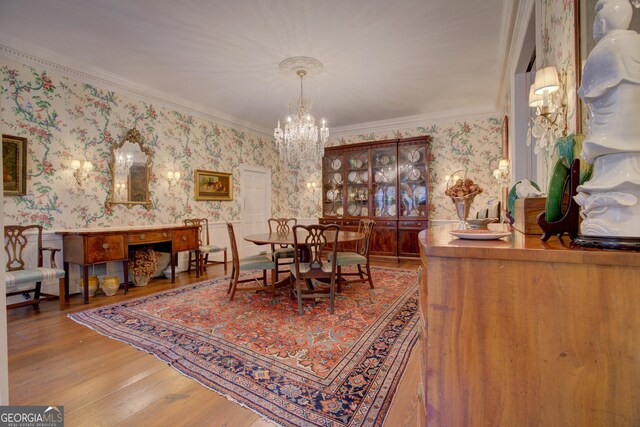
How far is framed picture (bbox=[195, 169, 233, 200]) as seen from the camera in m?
4.97

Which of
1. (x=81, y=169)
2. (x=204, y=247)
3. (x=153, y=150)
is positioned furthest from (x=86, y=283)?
(x=153, y=150)

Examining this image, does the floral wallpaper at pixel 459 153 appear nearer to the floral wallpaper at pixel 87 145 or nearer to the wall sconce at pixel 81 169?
the floral wallpaper at pixel 87 145

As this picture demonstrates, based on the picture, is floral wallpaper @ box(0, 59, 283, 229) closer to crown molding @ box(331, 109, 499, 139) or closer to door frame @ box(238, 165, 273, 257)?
door frame @ box(238, 165, 273, 257)

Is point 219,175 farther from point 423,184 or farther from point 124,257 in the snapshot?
point 423,184

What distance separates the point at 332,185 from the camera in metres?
6.20

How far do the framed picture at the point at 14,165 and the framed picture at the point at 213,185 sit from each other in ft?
6.96

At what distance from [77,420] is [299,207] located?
5612mm

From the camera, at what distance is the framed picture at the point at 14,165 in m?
2.97

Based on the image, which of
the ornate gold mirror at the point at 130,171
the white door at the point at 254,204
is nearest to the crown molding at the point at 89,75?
the ornate gold mirror at the point at 130,171

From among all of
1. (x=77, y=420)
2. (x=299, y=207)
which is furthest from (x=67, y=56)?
(x=299, y=207)

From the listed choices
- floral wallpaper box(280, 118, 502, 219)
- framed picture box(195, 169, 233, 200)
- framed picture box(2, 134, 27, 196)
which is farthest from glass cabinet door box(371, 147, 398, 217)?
framed picture box(2, 134, 27, 196)

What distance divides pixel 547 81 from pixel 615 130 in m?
1.15

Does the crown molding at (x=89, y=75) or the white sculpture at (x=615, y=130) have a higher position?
the crown molding at (x=89, y=75)

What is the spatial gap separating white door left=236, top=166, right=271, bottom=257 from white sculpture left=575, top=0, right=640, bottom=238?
17.9ft
